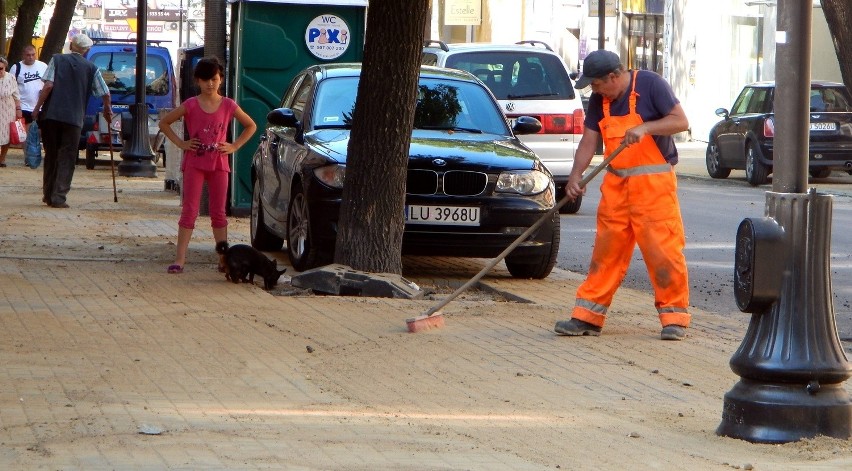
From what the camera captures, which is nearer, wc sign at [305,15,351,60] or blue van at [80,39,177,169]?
wc sign at [305,15,351,60]

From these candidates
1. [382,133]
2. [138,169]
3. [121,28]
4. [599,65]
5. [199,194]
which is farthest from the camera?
[121,28]

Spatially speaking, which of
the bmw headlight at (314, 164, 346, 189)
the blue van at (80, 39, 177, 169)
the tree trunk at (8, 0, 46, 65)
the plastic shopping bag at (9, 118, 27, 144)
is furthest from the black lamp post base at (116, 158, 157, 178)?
the bmw headlight at (314, 164, 346, 189)

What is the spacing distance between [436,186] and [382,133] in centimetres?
78

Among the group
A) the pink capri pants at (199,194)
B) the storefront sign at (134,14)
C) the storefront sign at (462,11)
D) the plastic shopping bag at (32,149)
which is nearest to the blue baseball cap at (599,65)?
the pink capri pants at (199,194)

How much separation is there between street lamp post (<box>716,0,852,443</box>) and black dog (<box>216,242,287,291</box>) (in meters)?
4.81

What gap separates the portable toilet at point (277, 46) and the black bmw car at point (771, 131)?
9.77 metres

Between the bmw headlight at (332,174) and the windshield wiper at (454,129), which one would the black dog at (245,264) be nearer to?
the bmw headlight at (332,174)

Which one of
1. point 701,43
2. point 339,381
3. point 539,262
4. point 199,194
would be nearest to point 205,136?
point 199,194

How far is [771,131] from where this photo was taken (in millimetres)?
24031

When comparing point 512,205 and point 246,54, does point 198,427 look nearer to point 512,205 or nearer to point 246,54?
point 512,205

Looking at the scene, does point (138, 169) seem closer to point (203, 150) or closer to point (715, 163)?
point (715, 163)

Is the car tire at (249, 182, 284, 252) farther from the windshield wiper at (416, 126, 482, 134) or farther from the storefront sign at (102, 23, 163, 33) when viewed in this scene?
the storefront sign at (102, 23, 163, 33)

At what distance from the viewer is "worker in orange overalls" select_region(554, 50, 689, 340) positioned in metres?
8.24

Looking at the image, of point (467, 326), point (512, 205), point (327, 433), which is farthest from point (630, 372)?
point (512, 205)
